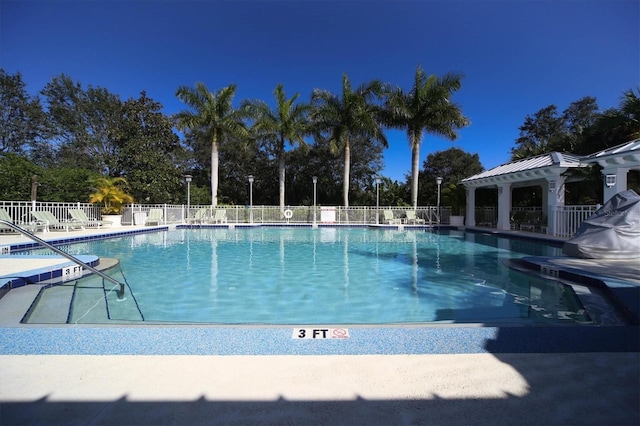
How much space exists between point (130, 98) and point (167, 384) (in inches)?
1151

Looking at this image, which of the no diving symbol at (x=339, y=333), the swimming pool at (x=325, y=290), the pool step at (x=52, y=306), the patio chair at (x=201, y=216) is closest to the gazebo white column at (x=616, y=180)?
the swimming pool at (x=325, y=290)

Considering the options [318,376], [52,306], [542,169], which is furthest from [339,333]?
[542,169]

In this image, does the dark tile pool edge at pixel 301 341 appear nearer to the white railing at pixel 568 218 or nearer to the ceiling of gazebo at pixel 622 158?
the ceiling of gazebo at pixel 622 158

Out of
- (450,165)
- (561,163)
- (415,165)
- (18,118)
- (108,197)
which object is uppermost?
(18,118)

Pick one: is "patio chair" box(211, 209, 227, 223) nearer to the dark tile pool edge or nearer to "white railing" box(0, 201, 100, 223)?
"white railing" box(0, 201, 100, 223)

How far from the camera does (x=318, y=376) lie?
2.34 metres

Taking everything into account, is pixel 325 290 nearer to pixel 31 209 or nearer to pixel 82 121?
pixel 31 209

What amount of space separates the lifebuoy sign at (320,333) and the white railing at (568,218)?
36.8 feet

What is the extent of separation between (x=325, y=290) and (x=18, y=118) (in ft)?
114

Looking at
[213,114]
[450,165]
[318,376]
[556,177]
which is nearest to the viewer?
[318,376]

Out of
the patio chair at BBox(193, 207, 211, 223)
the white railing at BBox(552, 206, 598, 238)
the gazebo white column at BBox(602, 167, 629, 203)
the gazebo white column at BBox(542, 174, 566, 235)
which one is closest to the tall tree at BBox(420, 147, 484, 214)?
the gazebo white column at BBox(542, 174, 566, 235)

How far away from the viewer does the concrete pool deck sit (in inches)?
74.8

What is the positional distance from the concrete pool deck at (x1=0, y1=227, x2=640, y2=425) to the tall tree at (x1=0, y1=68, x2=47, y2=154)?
33.6 meters

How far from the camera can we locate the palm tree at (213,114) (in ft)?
70.6
